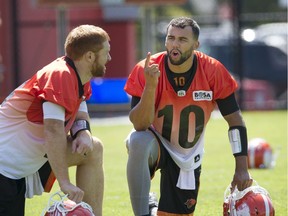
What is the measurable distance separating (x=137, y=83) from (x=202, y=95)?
0.49m

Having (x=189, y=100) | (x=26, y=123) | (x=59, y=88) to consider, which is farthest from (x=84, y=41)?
(x=189, y=100)

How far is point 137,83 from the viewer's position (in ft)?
20.6

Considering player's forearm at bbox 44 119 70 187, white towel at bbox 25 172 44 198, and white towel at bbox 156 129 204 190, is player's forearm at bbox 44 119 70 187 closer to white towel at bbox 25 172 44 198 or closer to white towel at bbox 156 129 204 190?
white towel at bbox 25 172 44 198

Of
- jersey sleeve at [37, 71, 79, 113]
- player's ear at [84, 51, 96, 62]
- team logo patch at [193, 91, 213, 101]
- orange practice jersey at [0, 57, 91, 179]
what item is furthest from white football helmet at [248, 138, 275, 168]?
jersey sleeve at [37, 71, 79, 113]

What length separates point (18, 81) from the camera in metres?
20.6

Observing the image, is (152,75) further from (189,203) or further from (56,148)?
(189,203)

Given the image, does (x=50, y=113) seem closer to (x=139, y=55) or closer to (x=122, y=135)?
(x=122, y=135)

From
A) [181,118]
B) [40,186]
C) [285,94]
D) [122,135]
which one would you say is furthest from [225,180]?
[285,94]

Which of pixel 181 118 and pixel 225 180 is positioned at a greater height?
pixel 181 118

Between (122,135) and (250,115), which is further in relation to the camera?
(250,115)

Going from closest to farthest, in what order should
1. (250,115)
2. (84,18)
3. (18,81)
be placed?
(250,115), (18,81), (84,18)

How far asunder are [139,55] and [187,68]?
68.4 feet

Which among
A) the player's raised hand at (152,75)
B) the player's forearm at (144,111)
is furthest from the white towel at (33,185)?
the player's raised hand at (152,75)

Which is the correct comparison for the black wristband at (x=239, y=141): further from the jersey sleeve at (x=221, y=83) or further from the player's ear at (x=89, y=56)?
the player's ear at (x=89, y=56)
